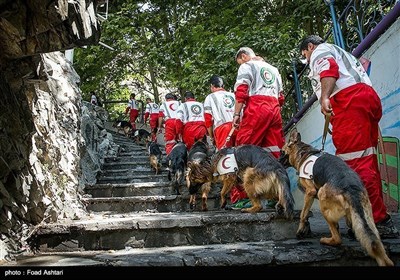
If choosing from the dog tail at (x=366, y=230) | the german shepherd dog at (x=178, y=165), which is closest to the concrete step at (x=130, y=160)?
the german shepherd dog at (x=178, y=165)

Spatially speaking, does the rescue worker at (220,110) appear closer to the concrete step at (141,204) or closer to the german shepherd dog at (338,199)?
the concrete step at (141,204)

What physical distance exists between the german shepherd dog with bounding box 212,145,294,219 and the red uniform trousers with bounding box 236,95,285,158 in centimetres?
49

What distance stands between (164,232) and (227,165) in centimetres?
140

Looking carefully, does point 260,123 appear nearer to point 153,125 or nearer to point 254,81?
point 254,81

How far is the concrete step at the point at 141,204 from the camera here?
5668 millimetres

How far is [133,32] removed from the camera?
14891mm

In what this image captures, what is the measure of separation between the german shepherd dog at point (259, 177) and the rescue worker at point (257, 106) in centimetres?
56

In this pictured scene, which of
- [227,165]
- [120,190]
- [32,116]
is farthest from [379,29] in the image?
[120,190]

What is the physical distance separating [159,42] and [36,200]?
11.3 metres

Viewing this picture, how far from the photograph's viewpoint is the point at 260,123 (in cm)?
525

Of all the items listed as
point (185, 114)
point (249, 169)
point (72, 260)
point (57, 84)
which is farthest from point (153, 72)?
point (72, 260)

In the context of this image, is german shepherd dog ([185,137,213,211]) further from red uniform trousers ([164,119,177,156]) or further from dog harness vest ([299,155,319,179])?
red uniform trousers ([164,119,177,156])

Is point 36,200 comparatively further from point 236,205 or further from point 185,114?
point 185,114

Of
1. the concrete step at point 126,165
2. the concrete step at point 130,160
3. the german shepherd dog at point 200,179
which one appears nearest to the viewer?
the german shepherd dog at point 200,179
